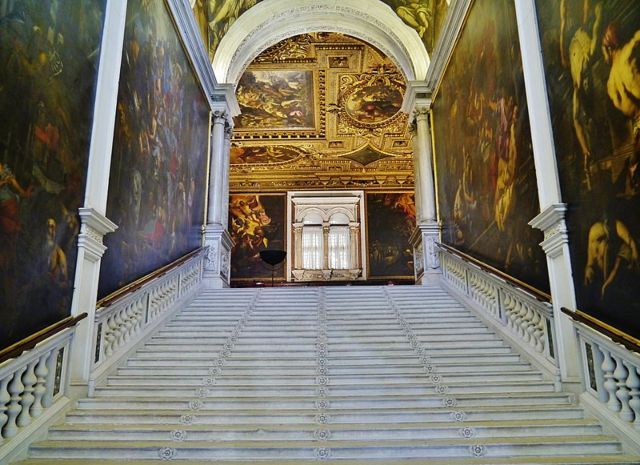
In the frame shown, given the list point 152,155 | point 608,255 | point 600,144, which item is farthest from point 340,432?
point 152,155

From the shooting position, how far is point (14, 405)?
4113 millimetres

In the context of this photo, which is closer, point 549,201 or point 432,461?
point 432,461

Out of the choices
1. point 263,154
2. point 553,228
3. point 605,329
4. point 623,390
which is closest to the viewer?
point 623,390

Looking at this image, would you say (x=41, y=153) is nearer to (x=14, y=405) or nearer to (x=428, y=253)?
(x=14, y=405)

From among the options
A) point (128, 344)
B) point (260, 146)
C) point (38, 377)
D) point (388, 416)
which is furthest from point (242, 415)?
point (260, 146)

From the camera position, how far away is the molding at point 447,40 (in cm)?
966

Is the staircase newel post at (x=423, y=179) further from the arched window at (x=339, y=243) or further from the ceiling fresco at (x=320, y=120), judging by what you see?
the arched window at (x=339, y=243)

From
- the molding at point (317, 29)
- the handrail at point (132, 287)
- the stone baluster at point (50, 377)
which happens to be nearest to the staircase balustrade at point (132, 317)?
the handrail at point (132, 287)

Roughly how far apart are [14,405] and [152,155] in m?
4.48

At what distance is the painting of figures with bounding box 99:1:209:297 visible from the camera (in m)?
6.55

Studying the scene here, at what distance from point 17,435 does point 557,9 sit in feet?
20.8

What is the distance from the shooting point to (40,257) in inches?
183

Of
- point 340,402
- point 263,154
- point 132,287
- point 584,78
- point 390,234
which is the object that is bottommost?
point 340,402

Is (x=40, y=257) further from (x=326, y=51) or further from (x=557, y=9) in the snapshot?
(x=326, y=51)
